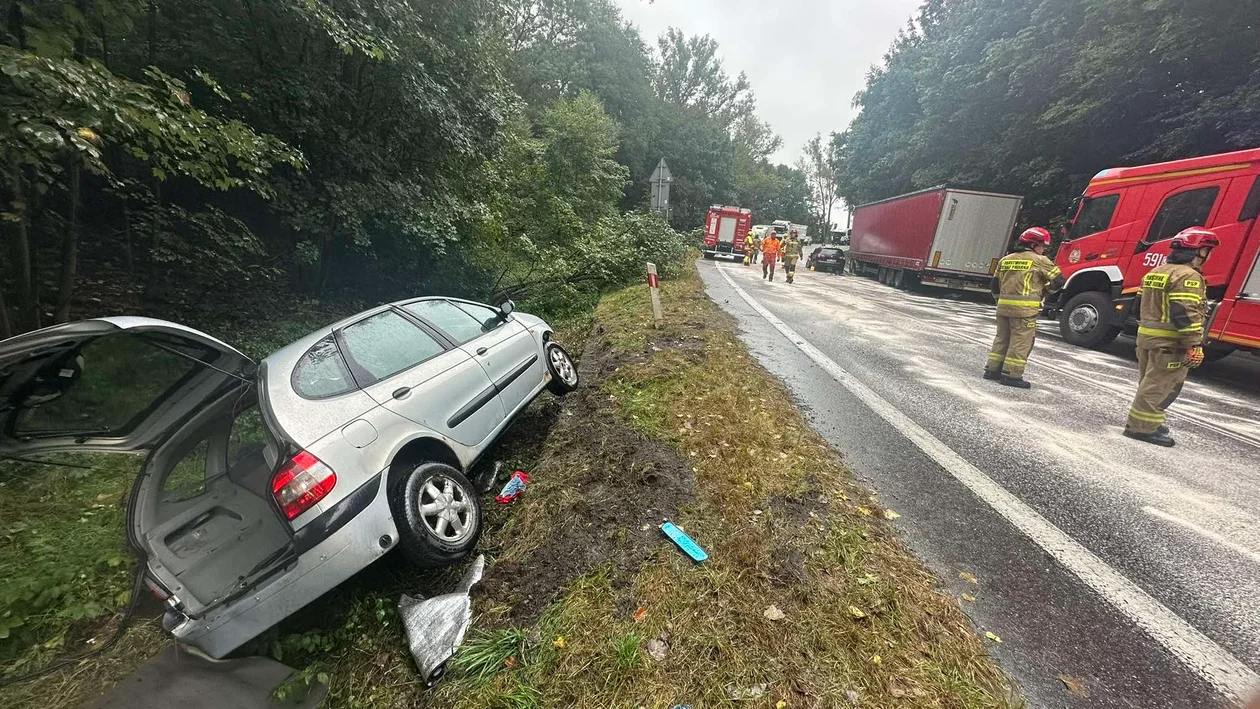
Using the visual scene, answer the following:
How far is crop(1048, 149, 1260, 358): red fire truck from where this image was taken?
6078 millimetres

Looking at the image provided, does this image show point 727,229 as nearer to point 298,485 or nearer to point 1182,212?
point 1182,212

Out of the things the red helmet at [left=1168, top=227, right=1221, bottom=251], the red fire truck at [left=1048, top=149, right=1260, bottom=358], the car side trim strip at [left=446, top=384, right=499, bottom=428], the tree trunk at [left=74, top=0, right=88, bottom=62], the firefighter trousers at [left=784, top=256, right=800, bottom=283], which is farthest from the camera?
the firefighter trousers at [left=784, top=256, right=800, bottom=283]

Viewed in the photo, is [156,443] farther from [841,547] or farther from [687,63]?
[687,63]

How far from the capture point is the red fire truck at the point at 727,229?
2492 centimetres

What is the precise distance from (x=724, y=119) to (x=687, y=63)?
21.5 feet

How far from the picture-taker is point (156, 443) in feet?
8.31

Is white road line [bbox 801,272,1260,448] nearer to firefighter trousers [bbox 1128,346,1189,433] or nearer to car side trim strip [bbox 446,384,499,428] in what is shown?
firefighter trousers [bbox 1128,346,1189,433]

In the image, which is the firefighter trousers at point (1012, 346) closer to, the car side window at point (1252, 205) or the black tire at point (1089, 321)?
the black tire at point (1089, 321)

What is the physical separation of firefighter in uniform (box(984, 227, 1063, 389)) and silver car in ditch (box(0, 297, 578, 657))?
5.74 m

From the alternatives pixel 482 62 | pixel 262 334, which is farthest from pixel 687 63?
pixel 262 334

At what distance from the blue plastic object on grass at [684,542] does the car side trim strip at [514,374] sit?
176 cm

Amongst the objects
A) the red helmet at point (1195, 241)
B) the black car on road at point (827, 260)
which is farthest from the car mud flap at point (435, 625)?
the black car on road at point (827, 260)

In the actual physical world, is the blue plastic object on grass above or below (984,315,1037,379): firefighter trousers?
below

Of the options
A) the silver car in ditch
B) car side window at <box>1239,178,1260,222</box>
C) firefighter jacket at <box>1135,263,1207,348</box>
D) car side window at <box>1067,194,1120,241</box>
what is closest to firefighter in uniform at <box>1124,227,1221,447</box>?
firefighter jacket at <box>1135,263,1207,348</box>
